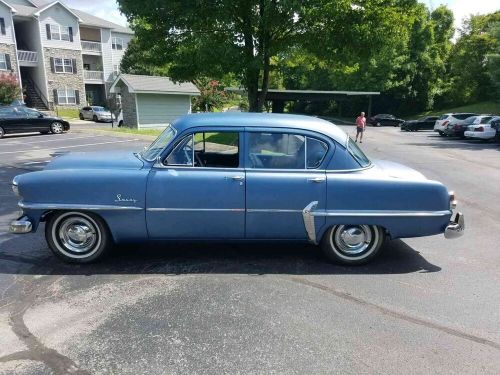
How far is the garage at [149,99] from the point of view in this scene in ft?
84.2

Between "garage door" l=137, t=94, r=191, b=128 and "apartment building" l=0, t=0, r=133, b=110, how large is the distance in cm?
1779

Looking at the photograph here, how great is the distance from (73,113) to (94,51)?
8.77m

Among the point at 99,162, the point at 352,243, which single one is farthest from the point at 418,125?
the point at 99,162

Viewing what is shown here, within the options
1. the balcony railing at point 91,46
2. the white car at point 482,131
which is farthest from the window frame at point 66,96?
the white car at point 482,131

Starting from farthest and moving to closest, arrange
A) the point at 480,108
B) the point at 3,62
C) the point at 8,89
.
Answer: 1. the point at 480,108
2. the point at 3,62
3. the point at 8,89

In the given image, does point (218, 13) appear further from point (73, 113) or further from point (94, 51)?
point (94, 51)

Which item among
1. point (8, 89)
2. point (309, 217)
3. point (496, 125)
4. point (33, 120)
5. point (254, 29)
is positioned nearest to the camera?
point (309, 217)

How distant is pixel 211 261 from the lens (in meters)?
4.86

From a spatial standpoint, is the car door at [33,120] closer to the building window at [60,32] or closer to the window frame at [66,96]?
the window frame at [66,96]

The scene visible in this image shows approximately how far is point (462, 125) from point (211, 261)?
24.3 metres

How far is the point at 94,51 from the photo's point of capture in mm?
44125

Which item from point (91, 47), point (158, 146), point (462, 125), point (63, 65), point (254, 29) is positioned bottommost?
point (462, 125)

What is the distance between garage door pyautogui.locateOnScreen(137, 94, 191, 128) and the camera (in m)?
26.1

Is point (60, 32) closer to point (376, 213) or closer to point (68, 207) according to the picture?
point (68, 207)
